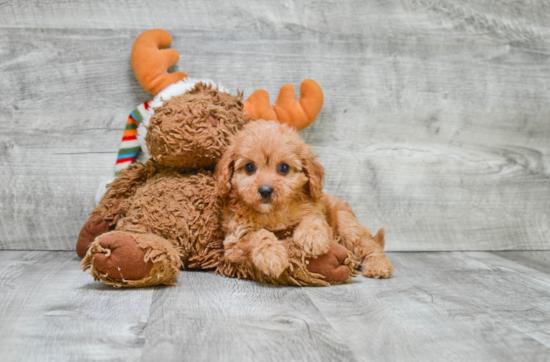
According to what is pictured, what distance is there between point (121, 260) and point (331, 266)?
1.86 feet

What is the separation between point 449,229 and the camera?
6.37 feet

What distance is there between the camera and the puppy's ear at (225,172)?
1.35 meters

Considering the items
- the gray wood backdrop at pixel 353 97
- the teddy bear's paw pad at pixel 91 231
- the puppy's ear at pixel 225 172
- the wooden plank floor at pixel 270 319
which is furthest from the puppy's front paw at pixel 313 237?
the teddy bear's paw pad at pixel 91 231

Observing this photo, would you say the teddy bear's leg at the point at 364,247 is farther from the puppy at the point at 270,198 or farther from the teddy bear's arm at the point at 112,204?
the teddy bear's arm at the point at 112,204

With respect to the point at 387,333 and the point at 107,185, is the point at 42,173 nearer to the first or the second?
the point at 107,185

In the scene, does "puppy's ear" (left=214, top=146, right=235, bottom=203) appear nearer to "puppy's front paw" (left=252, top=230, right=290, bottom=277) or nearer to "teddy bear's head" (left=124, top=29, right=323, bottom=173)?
"teddy bear's head" (left=124, top=29, right=323, bottom=173)

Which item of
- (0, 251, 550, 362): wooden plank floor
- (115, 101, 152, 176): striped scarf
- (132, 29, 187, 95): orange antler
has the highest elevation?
(132, 29, 187, 95): orange antler

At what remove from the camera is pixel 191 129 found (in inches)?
54.4

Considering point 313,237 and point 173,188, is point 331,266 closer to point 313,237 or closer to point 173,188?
point 313,237

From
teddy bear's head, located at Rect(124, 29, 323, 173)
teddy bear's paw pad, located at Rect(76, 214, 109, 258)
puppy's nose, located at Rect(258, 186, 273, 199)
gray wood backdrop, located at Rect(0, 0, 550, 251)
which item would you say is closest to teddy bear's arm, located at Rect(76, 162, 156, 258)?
teddy bear's paw pad, located at Rect(76, 214, 109, 258)

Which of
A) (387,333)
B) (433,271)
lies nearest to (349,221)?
(433,271)

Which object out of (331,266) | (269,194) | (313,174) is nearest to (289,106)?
(313,174)

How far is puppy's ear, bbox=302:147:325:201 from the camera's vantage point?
4.46ft

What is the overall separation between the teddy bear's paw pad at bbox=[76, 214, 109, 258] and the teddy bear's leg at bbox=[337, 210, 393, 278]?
2.56 ft
